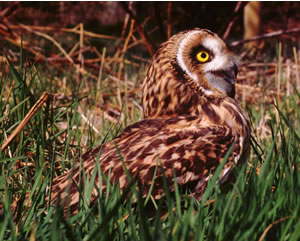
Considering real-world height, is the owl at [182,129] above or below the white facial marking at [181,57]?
below

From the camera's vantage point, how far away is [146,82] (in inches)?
103

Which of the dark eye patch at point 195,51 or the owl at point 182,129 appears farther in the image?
the dark eye patch at point 195,51

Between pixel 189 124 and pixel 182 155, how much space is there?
11.4 inches

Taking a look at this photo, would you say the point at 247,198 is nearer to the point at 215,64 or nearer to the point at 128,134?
the point at 128,134

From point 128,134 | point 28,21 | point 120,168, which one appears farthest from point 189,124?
point 28,21

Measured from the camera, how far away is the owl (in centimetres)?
195

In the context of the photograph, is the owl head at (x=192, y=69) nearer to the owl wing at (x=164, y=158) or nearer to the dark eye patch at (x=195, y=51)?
the dark eye patch at (x=195, y=51)

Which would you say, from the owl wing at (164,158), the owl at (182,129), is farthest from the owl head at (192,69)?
the owl wing at (164,158)

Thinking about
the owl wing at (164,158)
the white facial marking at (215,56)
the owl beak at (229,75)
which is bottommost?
the owl wing at (164,158)

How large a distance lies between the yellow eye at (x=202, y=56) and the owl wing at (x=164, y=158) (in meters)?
0.41

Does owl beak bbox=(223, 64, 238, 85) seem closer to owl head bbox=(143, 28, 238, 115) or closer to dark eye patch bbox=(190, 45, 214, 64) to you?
owl head bbox=(143, 28, 238, 115)

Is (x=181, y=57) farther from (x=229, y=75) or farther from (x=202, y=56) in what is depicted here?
(x=229, y=75)

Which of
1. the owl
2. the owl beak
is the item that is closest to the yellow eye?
the owl

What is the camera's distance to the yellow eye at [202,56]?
242 centimetres
